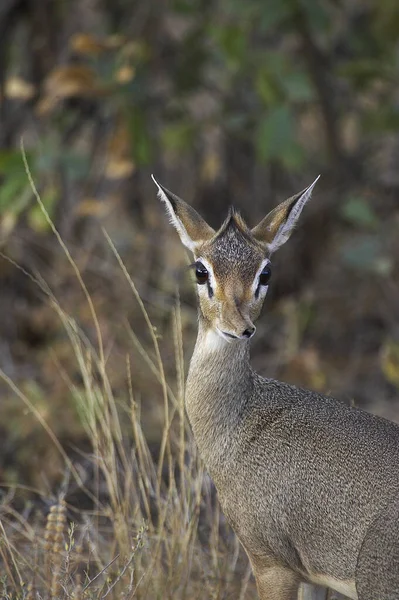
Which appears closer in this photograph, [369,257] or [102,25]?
[369,257]

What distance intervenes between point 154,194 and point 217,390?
4949 mm

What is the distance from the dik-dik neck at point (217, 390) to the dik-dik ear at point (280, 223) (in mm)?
391

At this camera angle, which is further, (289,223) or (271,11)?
(271,11)

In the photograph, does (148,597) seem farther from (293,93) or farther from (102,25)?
(102,25)

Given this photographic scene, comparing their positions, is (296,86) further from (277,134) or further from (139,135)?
(139,135)

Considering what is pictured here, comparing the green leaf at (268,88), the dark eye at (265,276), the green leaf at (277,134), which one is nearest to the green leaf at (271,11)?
the green leaf at (268,88)

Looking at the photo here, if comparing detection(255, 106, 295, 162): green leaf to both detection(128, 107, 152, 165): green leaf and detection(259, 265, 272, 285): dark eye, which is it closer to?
detection(128, 107, 152, 165): green leaf

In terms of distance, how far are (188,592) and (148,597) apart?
20cm

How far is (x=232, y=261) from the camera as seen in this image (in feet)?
12.9

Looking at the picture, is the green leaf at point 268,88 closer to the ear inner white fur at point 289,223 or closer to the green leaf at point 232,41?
the green leaf at point 232,41

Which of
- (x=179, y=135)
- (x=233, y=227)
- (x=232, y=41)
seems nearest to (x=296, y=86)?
(x=232, y=41)

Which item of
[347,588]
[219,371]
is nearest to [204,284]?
[219,371]

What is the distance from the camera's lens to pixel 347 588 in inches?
146

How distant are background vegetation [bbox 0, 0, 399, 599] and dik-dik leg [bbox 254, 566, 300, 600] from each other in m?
1.66
